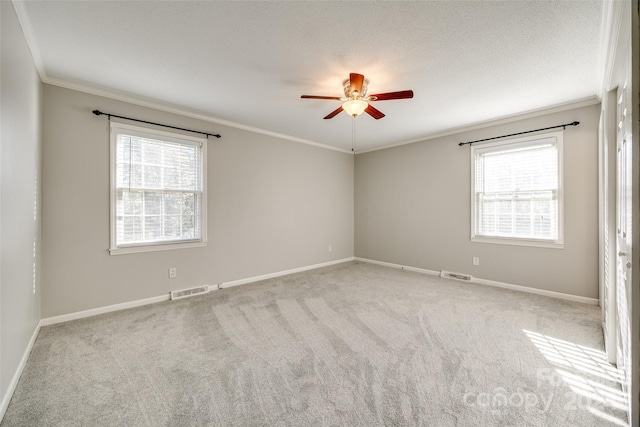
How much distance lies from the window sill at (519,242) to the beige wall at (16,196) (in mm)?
5116

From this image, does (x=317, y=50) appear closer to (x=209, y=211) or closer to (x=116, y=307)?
(x=209, y=211)

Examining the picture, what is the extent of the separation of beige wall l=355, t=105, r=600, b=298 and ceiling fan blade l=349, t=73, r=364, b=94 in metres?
2.74

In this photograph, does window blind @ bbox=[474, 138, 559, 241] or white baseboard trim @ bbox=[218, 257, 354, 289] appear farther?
white baseboard trim @ bbox=[218, 257, 354, 289]

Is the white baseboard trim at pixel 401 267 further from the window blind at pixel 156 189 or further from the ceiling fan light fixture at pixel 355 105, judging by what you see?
the window blind at pixel 156 189

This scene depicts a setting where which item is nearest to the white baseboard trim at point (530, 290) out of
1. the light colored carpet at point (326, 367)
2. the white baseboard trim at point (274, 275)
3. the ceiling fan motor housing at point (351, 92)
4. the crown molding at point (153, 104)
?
the light colored carpet at point (326, 367)

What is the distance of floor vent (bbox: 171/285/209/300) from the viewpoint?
3.58 meters

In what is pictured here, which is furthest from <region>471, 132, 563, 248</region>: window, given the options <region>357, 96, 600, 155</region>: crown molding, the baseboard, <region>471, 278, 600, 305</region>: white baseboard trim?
the baseboard

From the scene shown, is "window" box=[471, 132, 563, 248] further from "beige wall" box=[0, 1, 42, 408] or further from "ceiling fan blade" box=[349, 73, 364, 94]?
"beige wall" box=[0, 1, 42, 408]

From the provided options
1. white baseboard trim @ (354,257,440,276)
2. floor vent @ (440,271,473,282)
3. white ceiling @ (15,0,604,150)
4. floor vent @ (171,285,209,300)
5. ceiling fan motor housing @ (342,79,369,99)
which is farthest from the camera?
white baseboard trim @ (354,257,440,276)

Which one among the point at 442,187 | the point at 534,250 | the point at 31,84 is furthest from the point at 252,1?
the point at 534,250

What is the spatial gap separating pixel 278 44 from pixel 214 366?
8.41ft

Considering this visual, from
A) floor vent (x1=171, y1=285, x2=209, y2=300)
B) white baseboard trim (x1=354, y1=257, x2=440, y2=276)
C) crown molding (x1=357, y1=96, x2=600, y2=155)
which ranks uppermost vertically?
crown molding (x1=357, y1=96, x2=600, y2=155)

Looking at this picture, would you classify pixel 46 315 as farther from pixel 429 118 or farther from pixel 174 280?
pixel 429 118

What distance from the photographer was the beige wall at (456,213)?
3.39 meters
